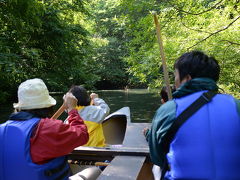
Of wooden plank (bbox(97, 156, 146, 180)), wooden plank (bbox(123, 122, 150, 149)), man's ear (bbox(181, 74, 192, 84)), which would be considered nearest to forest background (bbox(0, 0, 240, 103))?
wooden plank (bbox(123, 122, 150, 149))

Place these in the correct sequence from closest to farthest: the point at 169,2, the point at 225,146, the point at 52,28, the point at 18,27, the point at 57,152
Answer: the point at 225,146 < the point at 57,152 < the point at 169,2 < the point at 18,27 < the point at 52,28

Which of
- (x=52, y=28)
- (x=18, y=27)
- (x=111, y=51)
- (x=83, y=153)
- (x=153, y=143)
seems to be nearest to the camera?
(x=153, y=143)

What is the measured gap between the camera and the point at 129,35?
6.79 meters

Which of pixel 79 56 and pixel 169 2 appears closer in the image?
pixel 169 2

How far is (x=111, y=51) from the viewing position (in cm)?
3047

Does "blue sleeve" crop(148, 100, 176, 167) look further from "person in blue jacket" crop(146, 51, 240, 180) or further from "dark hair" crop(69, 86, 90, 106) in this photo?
"dark hair" crop(69, 86, 90, 106)

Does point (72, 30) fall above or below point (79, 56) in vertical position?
above

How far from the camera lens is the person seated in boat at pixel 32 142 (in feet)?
5.27

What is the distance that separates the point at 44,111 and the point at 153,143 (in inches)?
33.7

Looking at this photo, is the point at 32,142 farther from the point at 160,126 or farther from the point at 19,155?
the point at 160,126

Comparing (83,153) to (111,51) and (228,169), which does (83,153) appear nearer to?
(228,169)

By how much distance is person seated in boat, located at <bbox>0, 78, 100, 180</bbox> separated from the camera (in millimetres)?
1607

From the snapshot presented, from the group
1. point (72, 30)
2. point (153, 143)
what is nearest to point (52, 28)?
point (72, 30)

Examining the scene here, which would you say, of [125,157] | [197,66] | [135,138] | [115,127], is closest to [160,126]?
[197,66]
